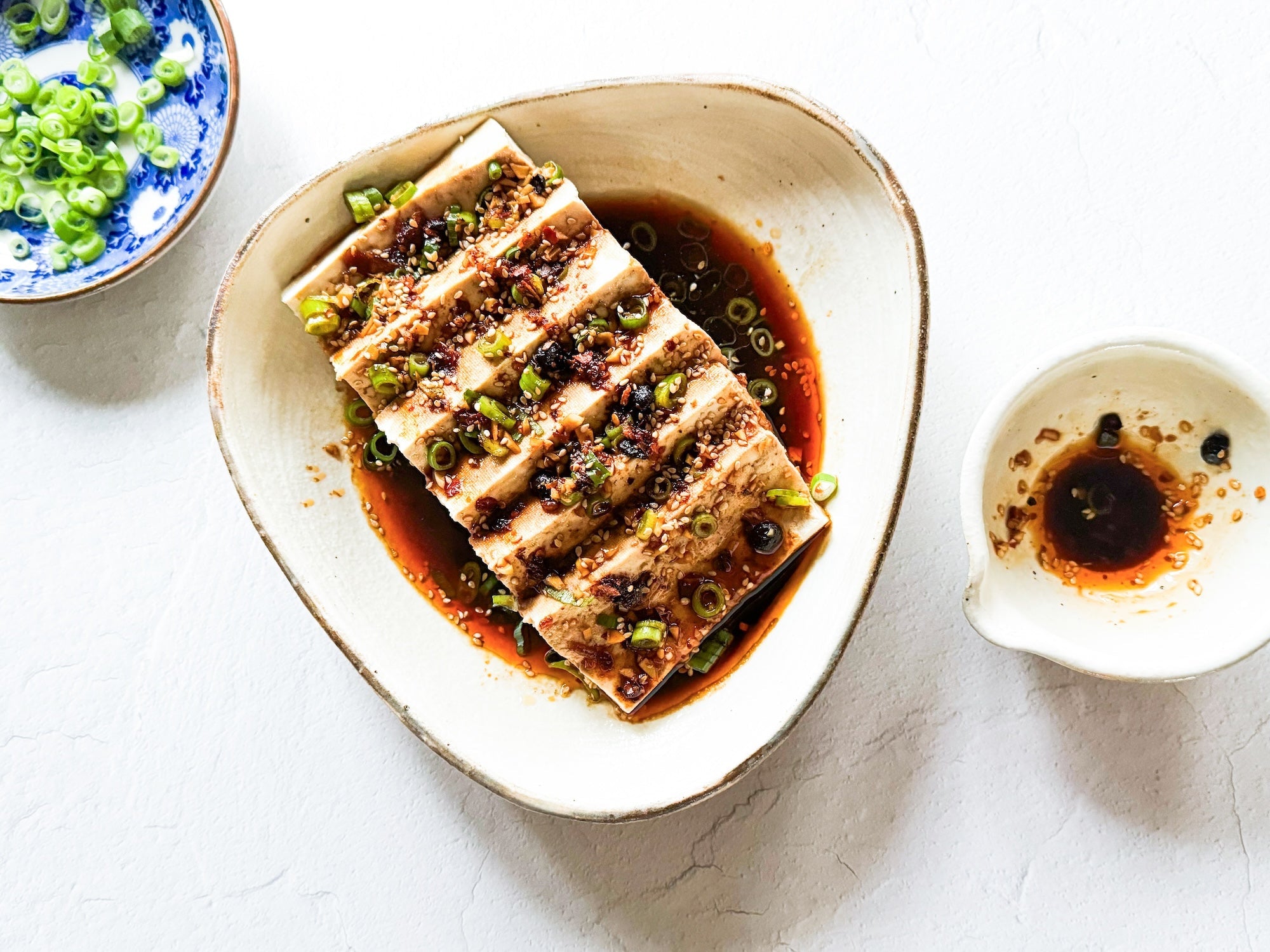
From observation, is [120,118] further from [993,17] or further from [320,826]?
[993,17]

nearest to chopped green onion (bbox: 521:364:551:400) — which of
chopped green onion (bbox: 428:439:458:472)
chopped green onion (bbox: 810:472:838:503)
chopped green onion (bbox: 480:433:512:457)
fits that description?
chopped green onion (bbox: 480:433:512:457)

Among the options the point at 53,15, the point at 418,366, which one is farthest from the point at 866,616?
the point at 53,15

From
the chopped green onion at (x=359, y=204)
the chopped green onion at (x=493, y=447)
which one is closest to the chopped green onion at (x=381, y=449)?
the chopped green onion at (x=493, y=447)

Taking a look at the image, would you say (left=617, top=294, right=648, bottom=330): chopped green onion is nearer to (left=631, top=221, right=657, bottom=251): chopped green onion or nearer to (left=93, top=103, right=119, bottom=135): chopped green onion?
(left=631, top=221, right=657, bottom=251): chopped green onion

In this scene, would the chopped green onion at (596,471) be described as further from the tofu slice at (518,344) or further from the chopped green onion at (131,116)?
the chopped green onion at (131,116)

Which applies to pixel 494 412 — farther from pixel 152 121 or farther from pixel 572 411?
pixel 152 121

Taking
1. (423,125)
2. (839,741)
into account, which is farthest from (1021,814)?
(423,125)
